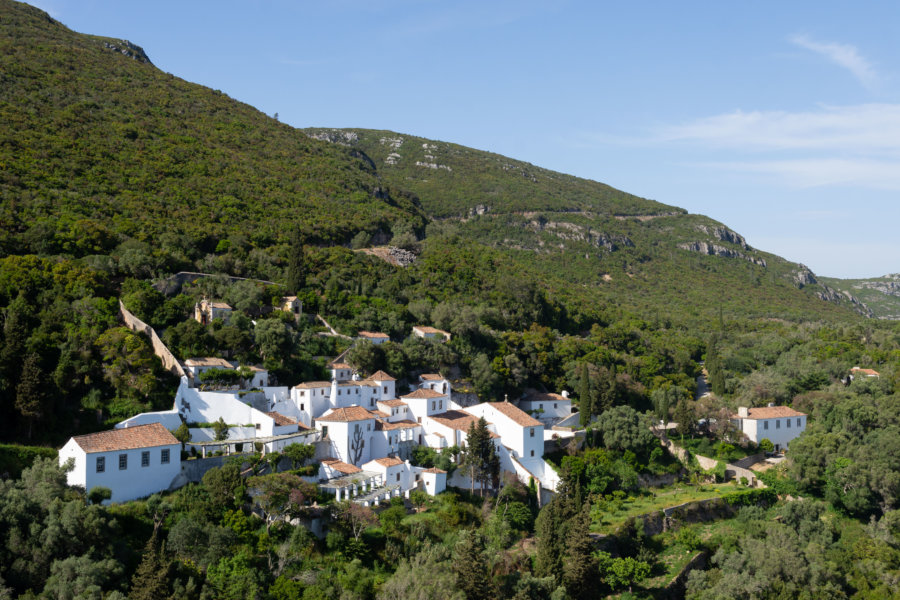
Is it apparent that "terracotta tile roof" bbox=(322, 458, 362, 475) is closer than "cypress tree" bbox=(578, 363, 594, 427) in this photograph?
Yes

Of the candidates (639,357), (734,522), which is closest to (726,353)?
(639,357)

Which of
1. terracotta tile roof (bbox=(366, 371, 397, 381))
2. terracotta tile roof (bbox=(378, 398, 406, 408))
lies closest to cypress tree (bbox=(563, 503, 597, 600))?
terracotta tile roof (bbox=(378, 398, 406, 408))

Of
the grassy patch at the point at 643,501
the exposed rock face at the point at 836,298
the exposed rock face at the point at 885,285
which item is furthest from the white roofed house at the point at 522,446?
the exposed rock face at the point at 885,285

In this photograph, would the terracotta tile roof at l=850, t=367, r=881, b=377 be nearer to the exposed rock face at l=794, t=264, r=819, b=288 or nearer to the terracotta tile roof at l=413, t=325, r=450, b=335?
the terracotta tile roof at l=413, t=325, r=450, b=335

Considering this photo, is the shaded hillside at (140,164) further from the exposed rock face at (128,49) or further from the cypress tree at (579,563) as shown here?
the cypress tree at (579,563)

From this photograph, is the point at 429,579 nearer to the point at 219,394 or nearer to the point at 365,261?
the point at 219,394

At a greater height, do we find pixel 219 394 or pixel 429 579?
pixel 219 394

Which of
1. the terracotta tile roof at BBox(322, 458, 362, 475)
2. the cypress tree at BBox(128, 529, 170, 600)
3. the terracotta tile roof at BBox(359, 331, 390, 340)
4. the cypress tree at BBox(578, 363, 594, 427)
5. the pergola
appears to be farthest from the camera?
the terracotta tile roof at BBox(359, 331, 390, 340)

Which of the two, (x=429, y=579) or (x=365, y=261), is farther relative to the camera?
(x=365, y=261)
